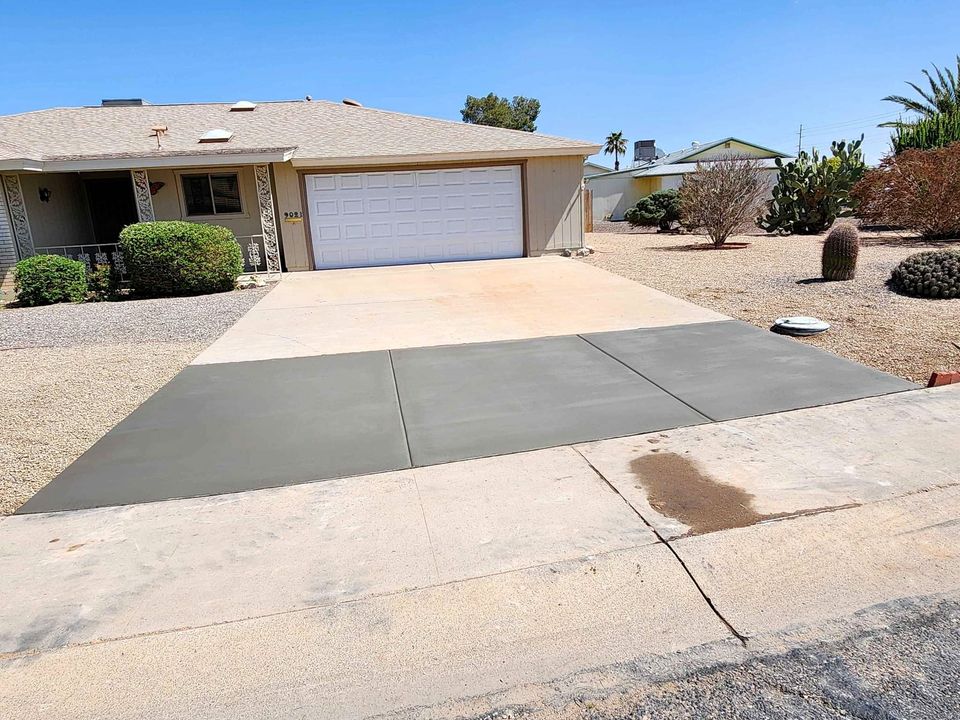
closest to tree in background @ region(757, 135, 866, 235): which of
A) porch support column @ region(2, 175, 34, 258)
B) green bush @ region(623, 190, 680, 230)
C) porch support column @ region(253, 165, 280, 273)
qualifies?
green bush @ region(623, 190, 680, 230)

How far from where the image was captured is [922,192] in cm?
1684

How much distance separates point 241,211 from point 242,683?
608 inches

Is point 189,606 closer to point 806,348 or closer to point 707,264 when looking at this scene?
point 806,348

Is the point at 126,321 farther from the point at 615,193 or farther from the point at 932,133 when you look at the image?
the point at 615,193

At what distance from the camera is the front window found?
53.0ft

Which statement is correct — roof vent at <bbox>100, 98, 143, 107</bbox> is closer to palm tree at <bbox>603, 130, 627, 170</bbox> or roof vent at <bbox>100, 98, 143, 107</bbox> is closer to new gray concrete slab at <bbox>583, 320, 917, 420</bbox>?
new gray concrete slab at <bbox>583, 320, 917, 420</bbox>

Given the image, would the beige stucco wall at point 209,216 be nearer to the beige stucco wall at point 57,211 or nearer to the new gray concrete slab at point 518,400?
the beige stucco wall at point 57,211

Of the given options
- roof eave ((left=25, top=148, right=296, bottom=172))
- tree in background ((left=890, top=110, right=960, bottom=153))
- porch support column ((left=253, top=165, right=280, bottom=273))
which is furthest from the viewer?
tree in background ((left=890, top=110, right=960, bottom=153))

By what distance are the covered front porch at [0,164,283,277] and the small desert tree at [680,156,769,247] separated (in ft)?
36.5

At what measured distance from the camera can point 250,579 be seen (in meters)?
3.47

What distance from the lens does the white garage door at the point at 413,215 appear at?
1609cm

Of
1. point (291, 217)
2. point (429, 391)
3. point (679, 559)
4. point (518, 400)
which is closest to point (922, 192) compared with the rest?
point (291, 217)

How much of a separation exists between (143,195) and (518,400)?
1276cm

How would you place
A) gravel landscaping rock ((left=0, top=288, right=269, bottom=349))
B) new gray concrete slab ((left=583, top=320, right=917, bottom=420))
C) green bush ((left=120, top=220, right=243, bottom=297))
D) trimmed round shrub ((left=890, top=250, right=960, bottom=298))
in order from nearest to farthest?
new gray concrete slab ((left=583, top=320, right=917, bottom=420)), gravel landscaping rock ((left=0, top=288, right=269, bottom=349)), trimmed round shrub ((left=890, top=250, right=960, bottom=298)), green bush ((left=120, top=220, right=243, bottom=297))
